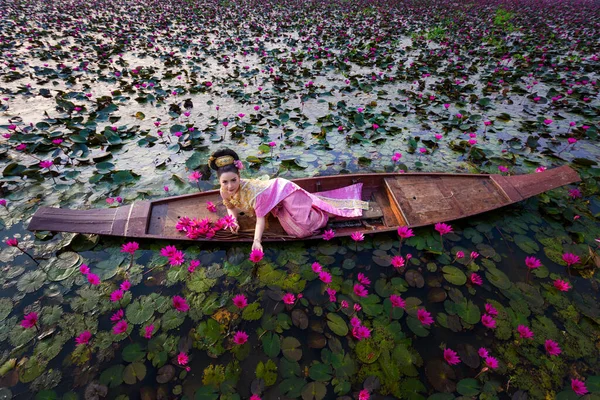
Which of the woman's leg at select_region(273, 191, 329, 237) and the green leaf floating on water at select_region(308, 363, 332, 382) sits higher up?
the woman's leg at select_region(273, 191, 329, 237)

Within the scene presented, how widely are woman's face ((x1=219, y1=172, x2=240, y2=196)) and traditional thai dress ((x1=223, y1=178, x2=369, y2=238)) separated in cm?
12

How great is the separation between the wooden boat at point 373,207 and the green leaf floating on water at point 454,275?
2.09 feet

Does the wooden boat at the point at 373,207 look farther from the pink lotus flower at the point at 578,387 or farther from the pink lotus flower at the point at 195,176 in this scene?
the pink lotus flower at the point at 578,387

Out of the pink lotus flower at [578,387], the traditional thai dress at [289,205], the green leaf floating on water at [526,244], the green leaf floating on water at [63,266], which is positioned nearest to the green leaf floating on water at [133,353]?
the green leaf floating on water at [63,266]

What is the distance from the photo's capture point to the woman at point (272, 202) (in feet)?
9.55

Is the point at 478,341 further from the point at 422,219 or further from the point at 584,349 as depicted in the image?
the point at 422,219

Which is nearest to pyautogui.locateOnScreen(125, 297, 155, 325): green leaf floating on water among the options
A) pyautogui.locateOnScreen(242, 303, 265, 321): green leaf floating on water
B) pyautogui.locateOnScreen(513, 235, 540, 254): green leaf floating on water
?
pyautogui.locateOnScreen(242, 303, 265, 321): green leaf floating on water

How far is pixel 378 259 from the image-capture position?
3.49 meters

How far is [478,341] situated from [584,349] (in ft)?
3.14

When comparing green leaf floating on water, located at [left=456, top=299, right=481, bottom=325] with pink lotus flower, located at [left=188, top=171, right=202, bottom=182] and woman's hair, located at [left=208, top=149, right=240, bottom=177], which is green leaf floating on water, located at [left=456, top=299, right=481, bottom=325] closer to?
woman's hair, located at [left=208, top=149, right=240, bottom=177]

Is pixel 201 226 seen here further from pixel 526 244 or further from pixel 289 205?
pixel 526 244

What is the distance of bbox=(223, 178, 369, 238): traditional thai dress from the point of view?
127 inches

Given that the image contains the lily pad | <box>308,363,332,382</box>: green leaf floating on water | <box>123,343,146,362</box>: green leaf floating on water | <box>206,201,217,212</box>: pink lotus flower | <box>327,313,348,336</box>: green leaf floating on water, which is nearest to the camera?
the lily pad

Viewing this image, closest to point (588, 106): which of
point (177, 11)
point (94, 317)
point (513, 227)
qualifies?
point (513, 227)
